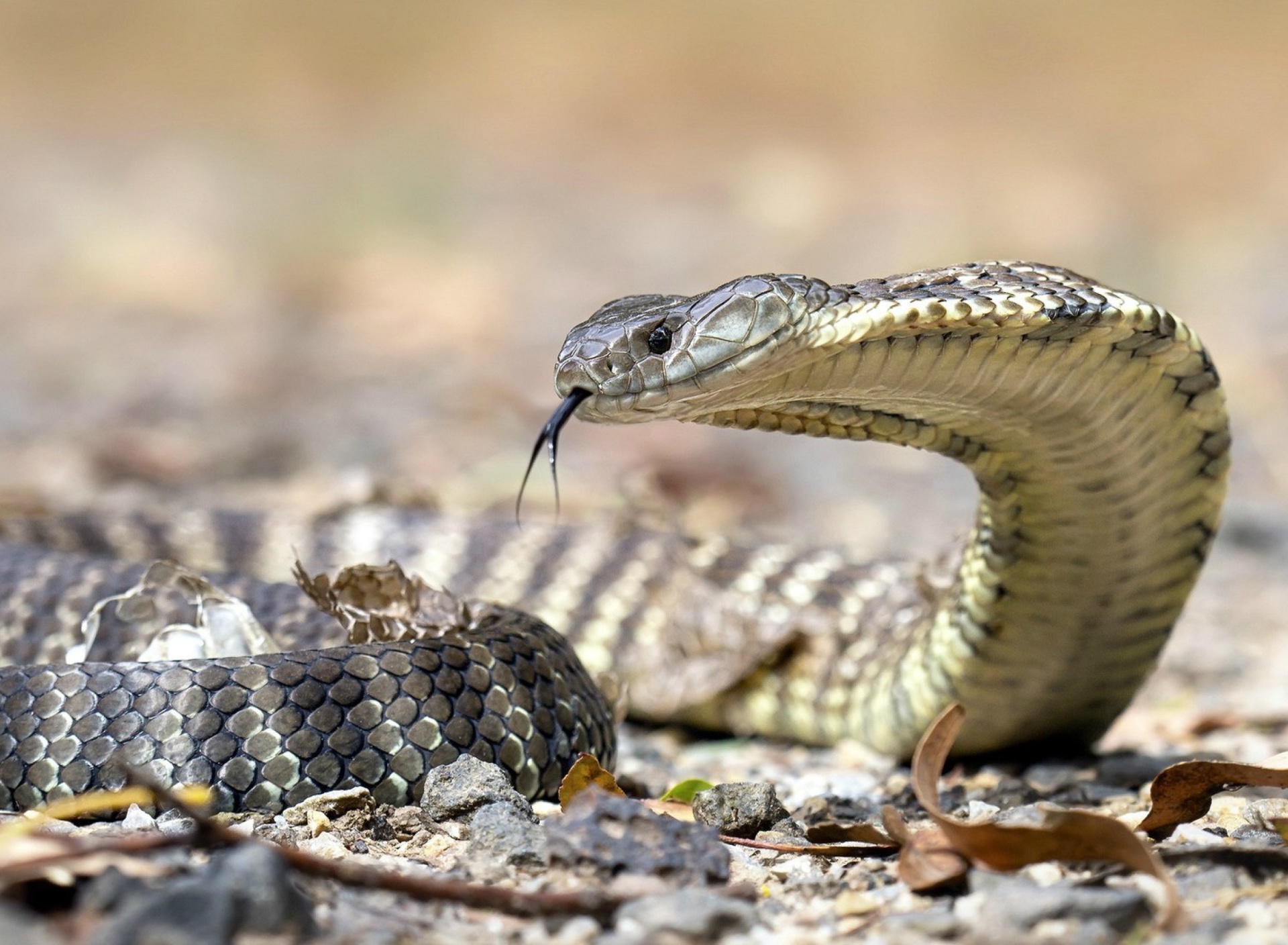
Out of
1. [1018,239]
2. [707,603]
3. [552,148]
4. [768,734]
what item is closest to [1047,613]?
[768,734]

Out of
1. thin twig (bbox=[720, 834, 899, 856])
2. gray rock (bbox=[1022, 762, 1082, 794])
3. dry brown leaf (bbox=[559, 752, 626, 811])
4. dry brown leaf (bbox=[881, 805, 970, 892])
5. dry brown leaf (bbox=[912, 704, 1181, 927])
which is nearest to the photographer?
dry brown leaf (bbox=[912, 704, 1181, 927])

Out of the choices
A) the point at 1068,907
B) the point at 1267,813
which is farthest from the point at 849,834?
the point at 1267,813

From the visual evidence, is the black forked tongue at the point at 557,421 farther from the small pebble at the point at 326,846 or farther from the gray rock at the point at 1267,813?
the gray rock at the point at 1267,813

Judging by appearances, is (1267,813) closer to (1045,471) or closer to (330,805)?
(1045,471)

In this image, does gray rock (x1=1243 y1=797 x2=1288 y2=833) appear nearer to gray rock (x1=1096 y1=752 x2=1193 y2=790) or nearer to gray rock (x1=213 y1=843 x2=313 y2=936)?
gray rock (x1=1096 y1=752 x2=1193 y2=790)

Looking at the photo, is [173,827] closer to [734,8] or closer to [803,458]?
[803,458]

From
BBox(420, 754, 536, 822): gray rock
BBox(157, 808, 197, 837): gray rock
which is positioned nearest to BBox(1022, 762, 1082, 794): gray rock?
BBox(420, 754, 536, 822): gray rock
